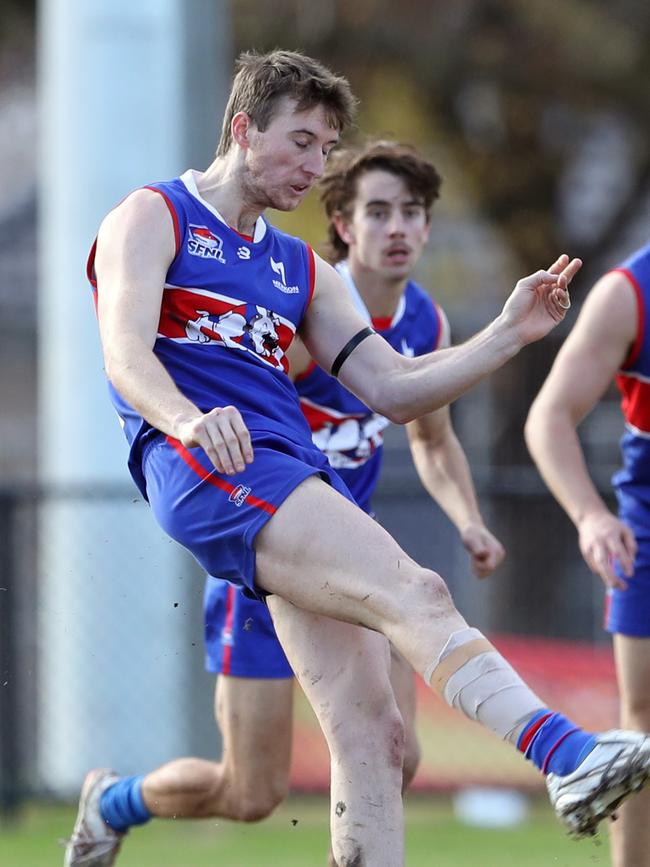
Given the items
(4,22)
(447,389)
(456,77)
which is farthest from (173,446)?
(4,22)

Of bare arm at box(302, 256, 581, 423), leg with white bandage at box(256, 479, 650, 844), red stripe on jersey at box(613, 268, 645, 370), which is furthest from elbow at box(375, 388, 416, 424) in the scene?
red stripe on jersey at box(613, 268, 645, 370)

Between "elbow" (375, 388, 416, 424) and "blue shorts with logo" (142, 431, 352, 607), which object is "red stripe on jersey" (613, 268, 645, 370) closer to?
"elbow" (375, 388, 416, 424)

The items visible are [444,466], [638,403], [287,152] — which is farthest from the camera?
[444,466]

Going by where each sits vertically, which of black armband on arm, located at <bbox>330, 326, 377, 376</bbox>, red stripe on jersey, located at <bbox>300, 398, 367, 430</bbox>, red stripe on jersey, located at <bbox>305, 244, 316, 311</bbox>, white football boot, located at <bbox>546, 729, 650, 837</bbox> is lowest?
white football boot, located at <bbox>546, 729, 650, 837</bbox>

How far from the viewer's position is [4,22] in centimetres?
1947


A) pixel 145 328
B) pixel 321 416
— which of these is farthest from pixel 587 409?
pixel 145 328

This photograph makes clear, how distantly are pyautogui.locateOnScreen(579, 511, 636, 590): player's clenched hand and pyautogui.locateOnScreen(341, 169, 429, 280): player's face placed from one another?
43.7 inches

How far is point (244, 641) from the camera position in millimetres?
5758

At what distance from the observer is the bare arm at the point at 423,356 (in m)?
4.56

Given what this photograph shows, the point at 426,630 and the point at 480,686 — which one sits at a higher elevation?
the point at 426,630

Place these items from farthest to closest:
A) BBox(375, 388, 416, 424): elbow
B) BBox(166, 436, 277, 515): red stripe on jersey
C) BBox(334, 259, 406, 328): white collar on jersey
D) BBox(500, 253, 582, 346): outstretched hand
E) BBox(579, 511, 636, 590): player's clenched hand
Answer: BBox(334, 259, 406, 328): white collar on jersey → BBox(579, 511, 636, 590): player's clenched hand → BBox(375, 388, 416, 424): elbow → BBox(500, 253, 582, 346): outstretched hand → BBox(166, 436, 277, 515): red stripe on jersey

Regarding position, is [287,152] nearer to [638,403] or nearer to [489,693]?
[489,693]

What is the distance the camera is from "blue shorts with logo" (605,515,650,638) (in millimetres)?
5574

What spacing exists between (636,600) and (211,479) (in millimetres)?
1947
